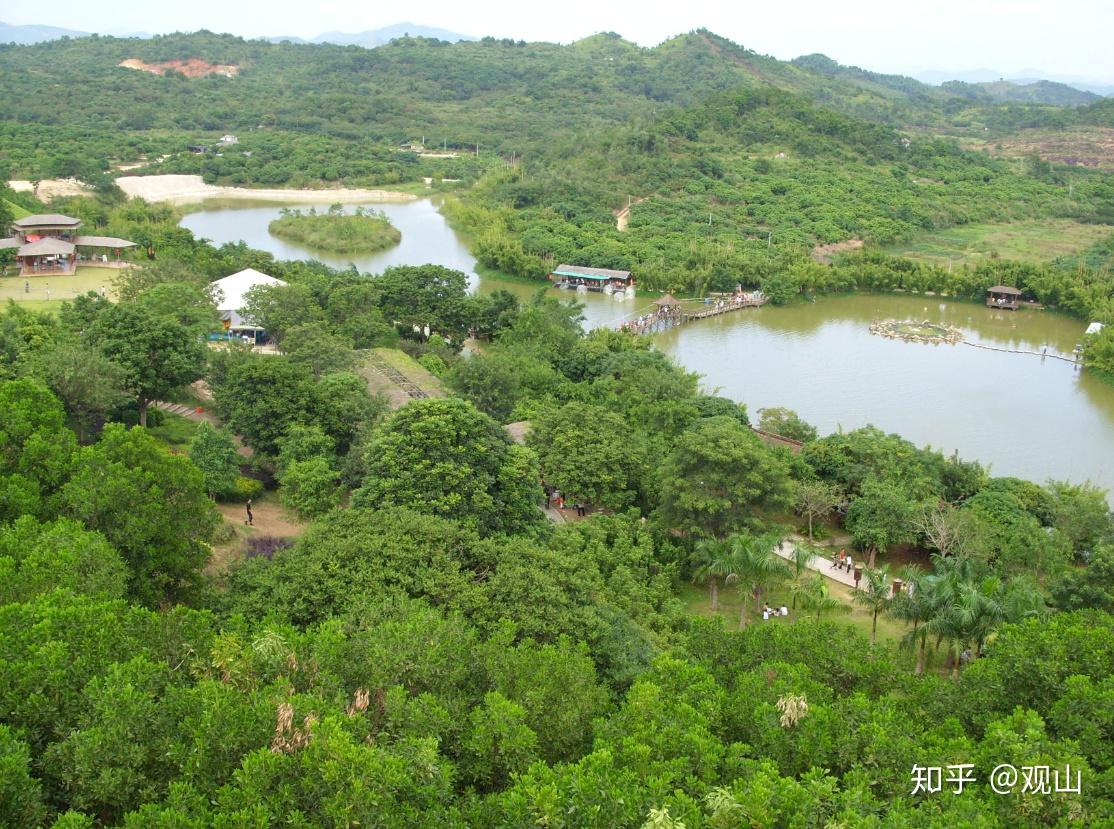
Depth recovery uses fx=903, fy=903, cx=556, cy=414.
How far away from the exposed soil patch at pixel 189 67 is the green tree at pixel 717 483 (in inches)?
3315

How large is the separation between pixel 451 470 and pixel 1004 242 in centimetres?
3916

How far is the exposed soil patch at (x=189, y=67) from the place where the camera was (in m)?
85.9

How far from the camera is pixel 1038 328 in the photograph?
105 feet

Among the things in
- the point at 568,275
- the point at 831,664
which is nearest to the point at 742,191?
the point at 568,275

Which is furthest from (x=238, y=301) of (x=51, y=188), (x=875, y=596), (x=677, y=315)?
(x=51, y=188)

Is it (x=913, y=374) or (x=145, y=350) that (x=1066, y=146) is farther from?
(x=145, y=350)

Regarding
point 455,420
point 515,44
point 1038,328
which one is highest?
point 515,44

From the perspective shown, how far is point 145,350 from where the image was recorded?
→ 1738cm

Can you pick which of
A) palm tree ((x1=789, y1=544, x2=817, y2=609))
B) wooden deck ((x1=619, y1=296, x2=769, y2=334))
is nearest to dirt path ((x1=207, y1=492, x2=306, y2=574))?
palm tree ((x1=789, y1=544, x2=817, y2=609))

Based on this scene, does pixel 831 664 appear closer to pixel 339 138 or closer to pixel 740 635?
pixel 740 635

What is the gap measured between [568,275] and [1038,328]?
17160 millimetres

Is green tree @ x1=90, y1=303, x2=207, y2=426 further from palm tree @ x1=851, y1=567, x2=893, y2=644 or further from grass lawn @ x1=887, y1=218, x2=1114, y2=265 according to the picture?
grass lawn @ x1=887, y1=218, x2=1114, y2=265

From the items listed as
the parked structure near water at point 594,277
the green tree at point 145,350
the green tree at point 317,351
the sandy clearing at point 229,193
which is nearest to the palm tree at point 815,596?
the green tree at point 317,351

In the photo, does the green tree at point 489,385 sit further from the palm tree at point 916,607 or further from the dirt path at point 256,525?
the palm tree at point 916,607
